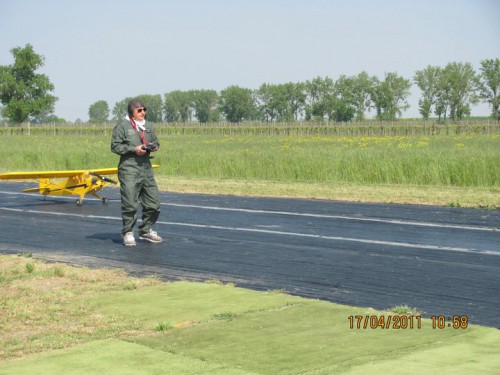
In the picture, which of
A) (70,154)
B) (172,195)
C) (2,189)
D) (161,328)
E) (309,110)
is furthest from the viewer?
(309,110)

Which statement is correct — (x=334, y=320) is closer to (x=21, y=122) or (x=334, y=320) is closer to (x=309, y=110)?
(x=21, y=122)

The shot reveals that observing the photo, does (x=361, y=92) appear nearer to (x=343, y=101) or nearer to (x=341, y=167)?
(x=343, y=101)

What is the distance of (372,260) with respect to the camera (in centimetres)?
1197

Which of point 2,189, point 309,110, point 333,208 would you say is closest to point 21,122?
point 309,110

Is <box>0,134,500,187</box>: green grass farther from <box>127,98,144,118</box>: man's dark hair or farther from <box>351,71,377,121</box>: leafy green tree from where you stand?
<box>351,71,377,121</box>: leafy green tree

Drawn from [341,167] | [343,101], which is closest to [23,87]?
[343,101]

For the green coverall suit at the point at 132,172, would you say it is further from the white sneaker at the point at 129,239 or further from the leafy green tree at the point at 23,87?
the leafy green tree at the point at 23,87

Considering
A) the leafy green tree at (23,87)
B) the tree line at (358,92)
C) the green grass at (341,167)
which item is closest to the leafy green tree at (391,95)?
the tree line at (358,92)

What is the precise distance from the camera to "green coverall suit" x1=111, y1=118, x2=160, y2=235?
43.7 feet

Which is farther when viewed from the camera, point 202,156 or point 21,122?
point 21,122

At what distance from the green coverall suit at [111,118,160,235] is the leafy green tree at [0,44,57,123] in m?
120

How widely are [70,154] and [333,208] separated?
21896mm

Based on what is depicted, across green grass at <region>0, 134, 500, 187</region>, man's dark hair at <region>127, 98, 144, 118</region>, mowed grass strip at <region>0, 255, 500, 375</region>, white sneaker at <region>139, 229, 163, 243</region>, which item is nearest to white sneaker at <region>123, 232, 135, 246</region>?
white sneaker at <region>139, 229, 163, 243</region>

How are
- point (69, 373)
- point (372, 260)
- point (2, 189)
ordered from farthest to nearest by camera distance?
point (2, 189), point (372, 260), point (69, 373)
